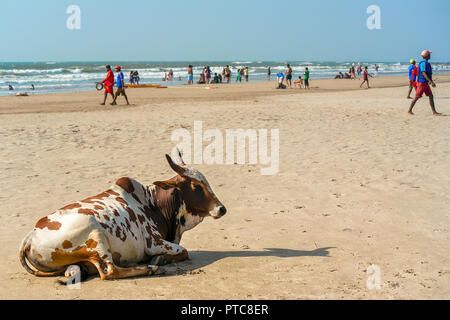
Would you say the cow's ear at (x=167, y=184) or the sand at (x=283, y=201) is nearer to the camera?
the sand at (x=283, y=201)

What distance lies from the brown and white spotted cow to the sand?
8.3 inches

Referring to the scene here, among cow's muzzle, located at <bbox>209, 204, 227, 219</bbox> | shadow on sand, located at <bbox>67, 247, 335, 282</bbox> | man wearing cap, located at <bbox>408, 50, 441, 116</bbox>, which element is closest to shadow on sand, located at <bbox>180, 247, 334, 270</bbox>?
shadow on sand, located at <bbox>67, 247, 335, 282</bbox>

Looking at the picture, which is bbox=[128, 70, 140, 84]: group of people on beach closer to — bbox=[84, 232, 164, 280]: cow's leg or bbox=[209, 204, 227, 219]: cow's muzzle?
bbox=[209, 204, 227, 219]: cow's muzzle

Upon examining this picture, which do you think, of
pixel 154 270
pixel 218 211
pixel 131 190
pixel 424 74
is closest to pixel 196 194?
pixel 218 211

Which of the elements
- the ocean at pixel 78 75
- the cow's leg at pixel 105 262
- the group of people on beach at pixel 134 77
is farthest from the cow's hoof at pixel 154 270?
the group of people on beach at pixel 134 77

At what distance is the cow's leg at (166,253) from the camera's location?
5.52 metres

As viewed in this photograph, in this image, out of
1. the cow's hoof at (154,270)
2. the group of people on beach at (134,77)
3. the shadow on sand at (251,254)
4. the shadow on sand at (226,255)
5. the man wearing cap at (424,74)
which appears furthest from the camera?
the group of people on beach at (134,77)

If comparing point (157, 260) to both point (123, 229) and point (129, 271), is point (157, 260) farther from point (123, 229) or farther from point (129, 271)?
point (123, 229)

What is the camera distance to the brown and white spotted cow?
5.04 metres

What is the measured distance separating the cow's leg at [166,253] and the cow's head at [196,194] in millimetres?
452

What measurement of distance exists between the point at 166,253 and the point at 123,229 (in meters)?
0.63

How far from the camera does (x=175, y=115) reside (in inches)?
736

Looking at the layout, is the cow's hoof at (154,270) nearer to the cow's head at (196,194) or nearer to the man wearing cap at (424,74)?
the cow's head at (196,194)

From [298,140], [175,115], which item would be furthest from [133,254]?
[175,115]
